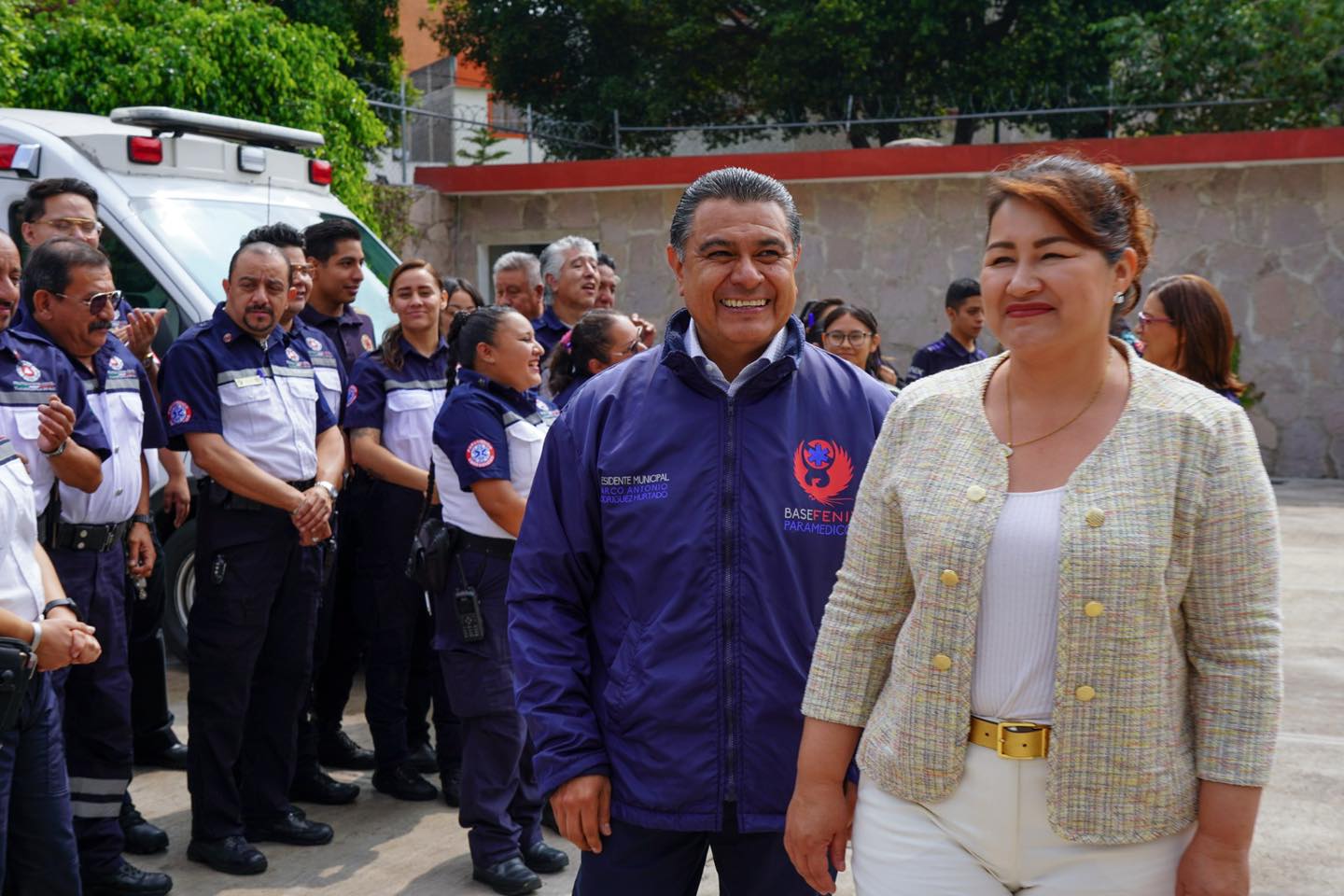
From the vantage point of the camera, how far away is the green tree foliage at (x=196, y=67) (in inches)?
431

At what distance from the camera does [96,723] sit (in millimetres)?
4277

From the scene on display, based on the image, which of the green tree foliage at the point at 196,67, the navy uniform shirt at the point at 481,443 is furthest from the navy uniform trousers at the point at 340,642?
the green tree foliage at the point at 196,67

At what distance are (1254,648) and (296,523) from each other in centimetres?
326

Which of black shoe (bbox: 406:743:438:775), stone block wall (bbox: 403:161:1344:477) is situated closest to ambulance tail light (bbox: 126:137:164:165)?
black shoe (bbox: 406:743:438:775)

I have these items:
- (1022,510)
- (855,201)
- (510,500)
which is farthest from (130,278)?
(855,201)

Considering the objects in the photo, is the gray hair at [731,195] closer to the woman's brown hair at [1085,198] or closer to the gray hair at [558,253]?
the woman's brown hair at [1085,198]

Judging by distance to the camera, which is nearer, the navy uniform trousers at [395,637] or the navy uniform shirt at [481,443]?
the navy uniform shirt at [481,443]

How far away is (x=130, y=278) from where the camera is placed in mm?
6480

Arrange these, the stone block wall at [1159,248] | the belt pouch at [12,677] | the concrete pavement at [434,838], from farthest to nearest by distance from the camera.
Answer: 1. the stone block wall at [1159,248]
2. the concrete pavement at [434,838]
3. the belt pouch at [12,677]

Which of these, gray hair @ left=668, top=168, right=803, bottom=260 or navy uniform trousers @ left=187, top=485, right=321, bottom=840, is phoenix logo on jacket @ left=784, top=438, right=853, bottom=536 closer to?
gray hair @ left=668, top=168, right=803, bottom=260

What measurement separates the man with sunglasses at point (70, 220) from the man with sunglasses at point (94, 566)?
0.75 m

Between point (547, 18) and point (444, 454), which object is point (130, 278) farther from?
point (547, 18)

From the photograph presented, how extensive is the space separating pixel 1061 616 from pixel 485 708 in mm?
2595

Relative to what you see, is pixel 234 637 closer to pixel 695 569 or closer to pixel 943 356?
pixel 695 569
